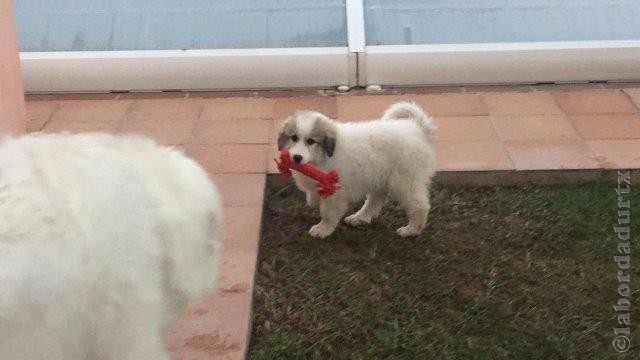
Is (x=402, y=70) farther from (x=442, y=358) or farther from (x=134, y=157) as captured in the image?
(x=134, y=157)

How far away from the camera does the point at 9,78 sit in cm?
286

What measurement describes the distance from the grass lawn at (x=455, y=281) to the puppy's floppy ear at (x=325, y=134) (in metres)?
0.38

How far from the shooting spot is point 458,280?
2.39 m

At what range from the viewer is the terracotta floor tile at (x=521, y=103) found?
3738mm

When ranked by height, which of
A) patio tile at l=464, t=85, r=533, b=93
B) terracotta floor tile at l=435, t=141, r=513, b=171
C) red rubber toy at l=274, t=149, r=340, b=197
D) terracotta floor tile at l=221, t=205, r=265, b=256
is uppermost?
red rubber toy at l=274, t=149, r=340, b=197

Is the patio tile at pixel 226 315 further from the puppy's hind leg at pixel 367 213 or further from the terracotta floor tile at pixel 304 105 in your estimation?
the terracotta floor tile at pixel 304 105

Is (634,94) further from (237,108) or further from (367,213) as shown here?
(237,108)

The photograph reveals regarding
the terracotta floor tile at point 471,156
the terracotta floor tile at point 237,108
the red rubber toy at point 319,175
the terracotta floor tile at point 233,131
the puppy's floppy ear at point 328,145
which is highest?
the puppy's floppy ear at point 328,145

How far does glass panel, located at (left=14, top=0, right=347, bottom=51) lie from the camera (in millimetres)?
4297

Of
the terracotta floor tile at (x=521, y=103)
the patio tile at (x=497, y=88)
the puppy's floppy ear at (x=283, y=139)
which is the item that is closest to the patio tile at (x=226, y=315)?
the puppy's floppy ear at (x=283, y=139)

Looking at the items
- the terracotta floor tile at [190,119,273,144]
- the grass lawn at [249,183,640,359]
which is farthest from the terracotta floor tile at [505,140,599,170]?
the terracotta floor tile at [190,119,273,144]

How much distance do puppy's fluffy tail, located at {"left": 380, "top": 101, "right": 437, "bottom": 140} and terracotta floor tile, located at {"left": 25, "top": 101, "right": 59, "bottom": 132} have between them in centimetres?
187

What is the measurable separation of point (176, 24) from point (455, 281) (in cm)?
269

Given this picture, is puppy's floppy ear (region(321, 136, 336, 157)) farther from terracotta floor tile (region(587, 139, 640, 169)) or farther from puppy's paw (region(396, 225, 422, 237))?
terracotta floor tile (region(587, 139, 640, 169))
